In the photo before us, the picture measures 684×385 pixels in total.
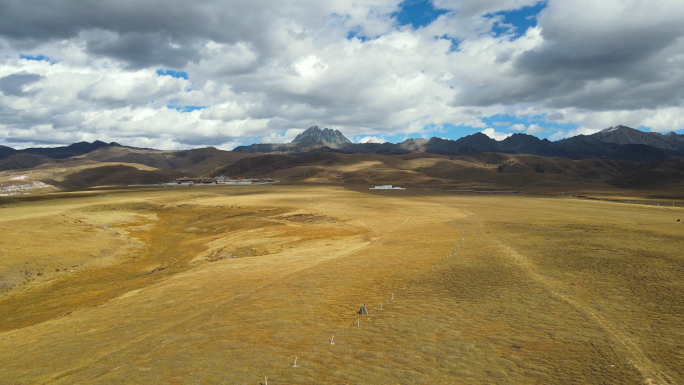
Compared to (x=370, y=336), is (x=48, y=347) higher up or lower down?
lower down

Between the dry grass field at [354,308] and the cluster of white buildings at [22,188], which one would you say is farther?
the cluster of white buildings at [22,188]

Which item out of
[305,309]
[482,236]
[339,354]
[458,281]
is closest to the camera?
[339,354]

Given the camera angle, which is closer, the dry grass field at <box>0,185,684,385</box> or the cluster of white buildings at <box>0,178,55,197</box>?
the dry grass field at <box>0,185,684,385</box>

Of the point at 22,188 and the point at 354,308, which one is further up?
the point at 22,188

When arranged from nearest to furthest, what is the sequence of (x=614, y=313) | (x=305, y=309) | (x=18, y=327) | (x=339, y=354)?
1. (x=339, y=354)
2. (x=614, y=313)
3. (x=305, y=309)
4. (x=18, y=327)

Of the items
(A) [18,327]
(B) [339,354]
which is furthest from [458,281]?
(A) [18,327]

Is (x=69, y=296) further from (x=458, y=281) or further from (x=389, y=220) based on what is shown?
(x=389, y=220)

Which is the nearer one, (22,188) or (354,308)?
(354,308)

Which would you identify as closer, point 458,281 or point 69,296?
point 458,281
